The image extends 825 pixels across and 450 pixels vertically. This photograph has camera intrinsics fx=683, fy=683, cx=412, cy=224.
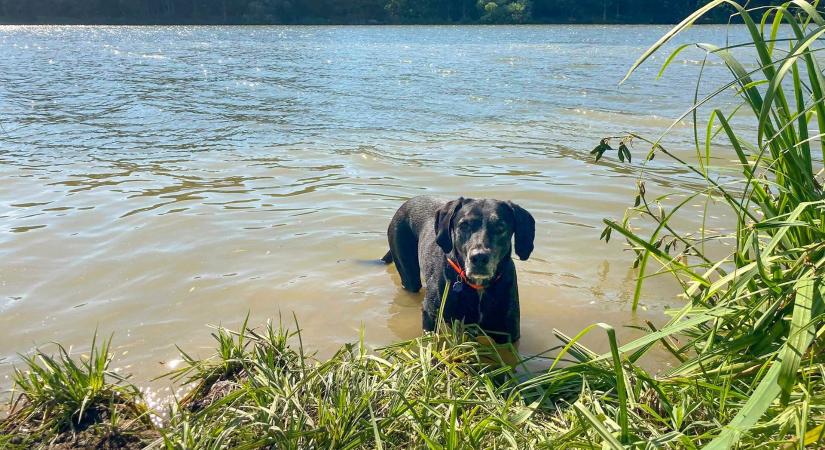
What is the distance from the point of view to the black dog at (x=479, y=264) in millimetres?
4109

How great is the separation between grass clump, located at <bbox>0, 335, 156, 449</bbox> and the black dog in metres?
1.94

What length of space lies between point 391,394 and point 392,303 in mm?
2233

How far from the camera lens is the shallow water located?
4746 millimetres

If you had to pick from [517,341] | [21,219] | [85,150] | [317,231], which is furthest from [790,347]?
[85,150]

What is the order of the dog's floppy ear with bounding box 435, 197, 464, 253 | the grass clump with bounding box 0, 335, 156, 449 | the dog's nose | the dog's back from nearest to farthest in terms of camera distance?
the grass clump with bounding box 0, 335, 156, 449 < the dog's nose < the dog's floppy ear with bounding box 435, 197, 464, 253 < the dog's back

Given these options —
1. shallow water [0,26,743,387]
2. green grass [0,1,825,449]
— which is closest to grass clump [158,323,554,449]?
green grass [0,1,825,449]

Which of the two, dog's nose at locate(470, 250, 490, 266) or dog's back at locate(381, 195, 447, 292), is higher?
dog's nose at locate(470, 250, 490, 266)

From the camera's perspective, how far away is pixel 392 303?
5102 millimetres

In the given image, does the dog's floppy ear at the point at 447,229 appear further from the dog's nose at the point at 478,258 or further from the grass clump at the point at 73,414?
the grass clump at the point at 73,414

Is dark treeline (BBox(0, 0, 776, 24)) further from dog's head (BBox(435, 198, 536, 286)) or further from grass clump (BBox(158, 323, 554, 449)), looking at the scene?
grass clump (BBox(158, 323, 554, 449))

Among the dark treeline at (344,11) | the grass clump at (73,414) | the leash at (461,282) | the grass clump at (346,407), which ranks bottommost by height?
the grass clump at (73,414)

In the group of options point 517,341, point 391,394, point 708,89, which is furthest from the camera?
point 708,89

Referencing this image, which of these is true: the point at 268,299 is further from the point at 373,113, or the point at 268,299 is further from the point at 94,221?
the point at 373,113

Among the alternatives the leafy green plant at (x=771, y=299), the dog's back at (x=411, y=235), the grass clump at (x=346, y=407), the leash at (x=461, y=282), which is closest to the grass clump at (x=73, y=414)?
the grass clump at (x=346, y=407)
